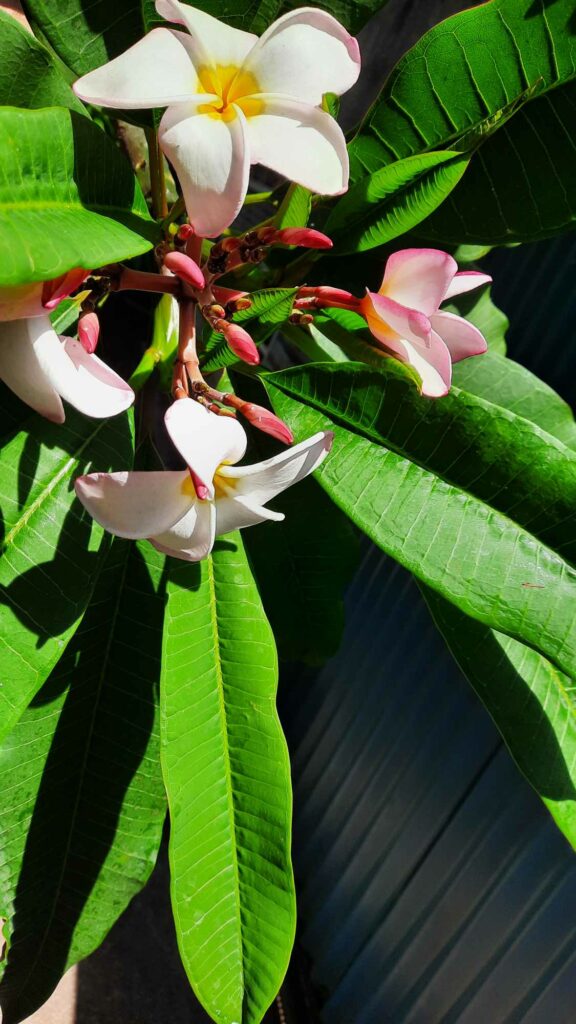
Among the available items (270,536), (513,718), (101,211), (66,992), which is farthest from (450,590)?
(66,992)

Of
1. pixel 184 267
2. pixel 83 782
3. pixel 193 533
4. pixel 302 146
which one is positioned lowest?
pixel 83 782

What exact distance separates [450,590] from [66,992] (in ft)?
4.42

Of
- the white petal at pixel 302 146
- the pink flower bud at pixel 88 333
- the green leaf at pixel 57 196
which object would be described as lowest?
the pink flower bud at pixel 88 333

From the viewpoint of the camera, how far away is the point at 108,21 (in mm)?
608

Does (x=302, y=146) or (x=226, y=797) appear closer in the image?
(x=302, y=146)

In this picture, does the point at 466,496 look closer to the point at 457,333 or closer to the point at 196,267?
the point at 457,333

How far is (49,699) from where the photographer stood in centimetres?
74

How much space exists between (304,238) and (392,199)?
14 centimetres

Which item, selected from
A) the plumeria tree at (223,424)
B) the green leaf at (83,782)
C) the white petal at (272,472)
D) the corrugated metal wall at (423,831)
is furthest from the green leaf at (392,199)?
the corrugated metal wall at (423,831)

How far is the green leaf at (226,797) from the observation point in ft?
1.96

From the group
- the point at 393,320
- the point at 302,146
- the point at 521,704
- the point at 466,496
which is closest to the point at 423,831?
the point at 521,704

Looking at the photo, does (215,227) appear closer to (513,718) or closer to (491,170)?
(491,170)

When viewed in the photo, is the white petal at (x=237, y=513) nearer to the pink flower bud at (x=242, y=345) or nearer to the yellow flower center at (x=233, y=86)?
the pink flower bud at (x=242, y=345)

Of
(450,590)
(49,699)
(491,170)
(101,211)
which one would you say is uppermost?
(491,170)
